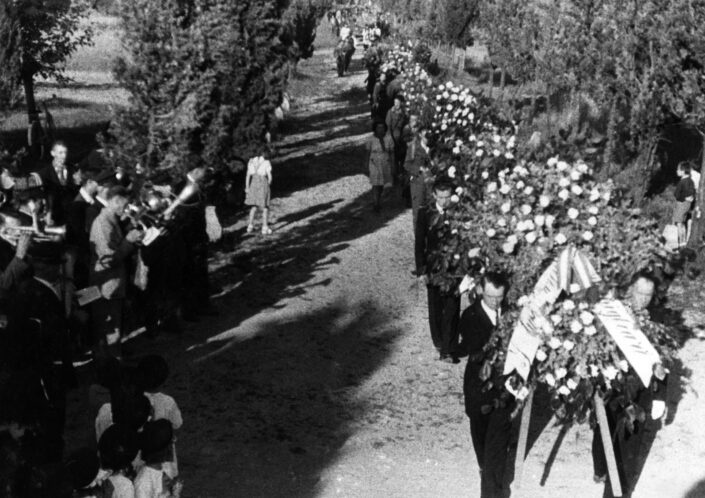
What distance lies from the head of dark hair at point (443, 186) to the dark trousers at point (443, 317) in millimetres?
995

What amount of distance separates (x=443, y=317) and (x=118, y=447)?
18.2 feet

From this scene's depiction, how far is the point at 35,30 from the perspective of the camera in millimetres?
21469

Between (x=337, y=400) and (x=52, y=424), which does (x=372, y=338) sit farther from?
(x=52, y=424)

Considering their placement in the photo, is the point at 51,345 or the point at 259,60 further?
the point at 259,60

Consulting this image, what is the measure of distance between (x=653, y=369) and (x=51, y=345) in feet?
13.5

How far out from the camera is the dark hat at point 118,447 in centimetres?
546

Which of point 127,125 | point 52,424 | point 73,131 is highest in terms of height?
point 127,125

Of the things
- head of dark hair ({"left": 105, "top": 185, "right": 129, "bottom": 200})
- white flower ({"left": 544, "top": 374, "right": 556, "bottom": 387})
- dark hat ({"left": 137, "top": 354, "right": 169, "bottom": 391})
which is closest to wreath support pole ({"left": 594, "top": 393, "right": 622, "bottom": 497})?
white flower ({"left": 544, "top": 374, "right": 556, "bottom": 387})

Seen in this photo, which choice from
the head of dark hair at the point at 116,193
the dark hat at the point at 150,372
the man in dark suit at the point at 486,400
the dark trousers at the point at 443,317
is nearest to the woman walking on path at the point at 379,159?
the dark trousers at the point at 443,317

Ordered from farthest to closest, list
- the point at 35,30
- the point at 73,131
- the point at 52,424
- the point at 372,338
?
the point at 73,131, the point at 35,30, the point at 372,338, the point at 52,424

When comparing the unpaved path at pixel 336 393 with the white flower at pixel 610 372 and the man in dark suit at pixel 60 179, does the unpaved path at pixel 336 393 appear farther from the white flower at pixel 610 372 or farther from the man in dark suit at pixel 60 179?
A: the man in dark suit at pixel 60 179

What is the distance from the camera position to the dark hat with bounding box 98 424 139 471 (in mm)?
5461

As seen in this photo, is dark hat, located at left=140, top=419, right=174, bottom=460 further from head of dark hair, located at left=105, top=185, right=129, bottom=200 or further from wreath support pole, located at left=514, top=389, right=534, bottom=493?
head of dark hair, located at left=105, top=185, right=129, bottom=200

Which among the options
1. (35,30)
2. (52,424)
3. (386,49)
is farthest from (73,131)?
(52,424)
